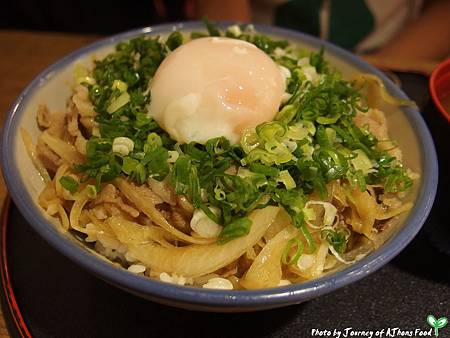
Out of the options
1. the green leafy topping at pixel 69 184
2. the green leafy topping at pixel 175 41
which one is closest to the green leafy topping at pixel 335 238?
the green leafy topping at pixel 69 184

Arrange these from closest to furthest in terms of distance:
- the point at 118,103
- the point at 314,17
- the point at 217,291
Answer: the point at 217,291, the point at 118,103, the point at 314,17

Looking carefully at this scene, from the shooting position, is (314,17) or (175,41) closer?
(175,41)

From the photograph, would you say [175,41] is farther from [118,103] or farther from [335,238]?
[335,238]

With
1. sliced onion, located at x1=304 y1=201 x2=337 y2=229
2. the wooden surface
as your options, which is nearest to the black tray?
sliced onion, located at x1=304 y1=201 x2=337 y2=229

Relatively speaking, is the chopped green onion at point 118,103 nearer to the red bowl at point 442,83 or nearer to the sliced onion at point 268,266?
the sliced onion at point 268,266

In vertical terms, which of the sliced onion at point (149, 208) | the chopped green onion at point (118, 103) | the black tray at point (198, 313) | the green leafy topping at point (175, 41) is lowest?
the black tray at point (198, 313)

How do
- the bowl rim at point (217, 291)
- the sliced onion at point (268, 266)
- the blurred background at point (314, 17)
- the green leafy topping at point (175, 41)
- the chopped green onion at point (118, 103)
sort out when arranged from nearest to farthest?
the bowl rim at point (217, 291)
the sliced onion at point (268, 266)
the chopped green onion at point (118, 103)
the green leafy topping at point (175, 41)
the blurred background at point (314, 17)

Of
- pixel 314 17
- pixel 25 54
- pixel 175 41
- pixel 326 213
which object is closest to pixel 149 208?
pixel 326 213
